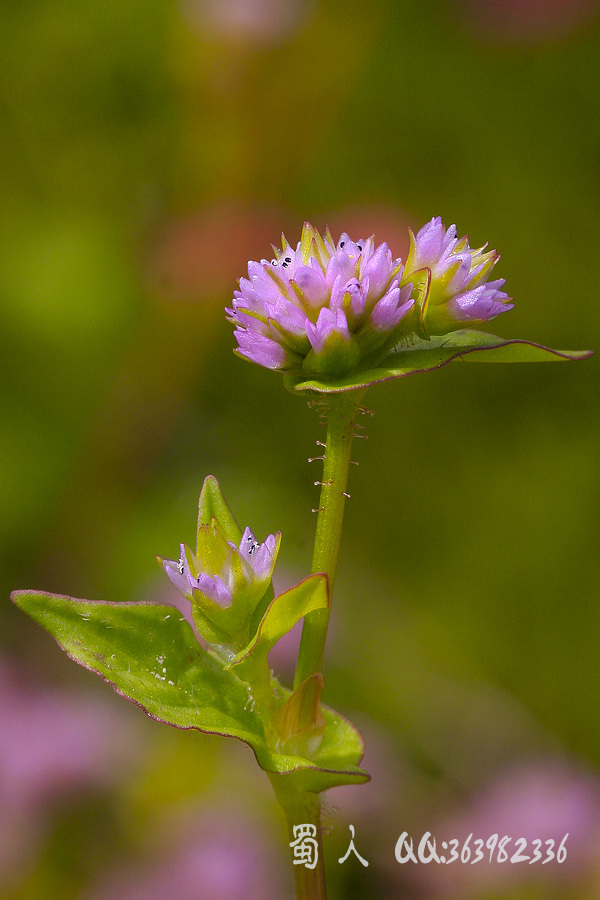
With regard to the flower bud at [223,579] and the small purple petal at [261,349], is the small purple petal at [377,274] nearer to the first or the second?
the small purple petal at [261,349]

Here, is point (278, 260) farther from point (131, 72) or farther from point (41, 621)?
point (131, 72)

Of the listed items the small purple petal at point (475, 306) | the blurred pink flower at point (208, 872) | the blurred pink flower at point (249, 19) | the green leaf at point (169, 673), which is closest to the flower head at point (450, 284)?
the small purple petal at point (475, 306)

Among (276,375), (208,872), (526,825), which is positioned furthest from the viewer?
(276,375)

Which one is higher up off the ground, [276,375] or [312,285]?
[276,375]

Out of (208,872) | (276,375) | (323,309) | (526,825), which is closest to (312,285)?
(323,309)

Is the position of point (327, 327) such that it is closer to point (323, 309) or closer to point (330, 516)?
point (323, 309)

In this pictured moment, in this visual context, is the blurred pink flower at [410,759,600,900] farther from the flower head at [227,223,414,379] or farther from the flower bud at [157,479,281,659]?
the flower head at [227,223,414,379]
